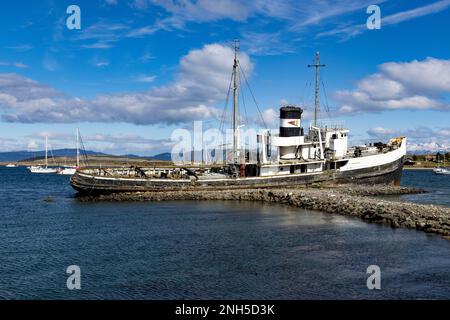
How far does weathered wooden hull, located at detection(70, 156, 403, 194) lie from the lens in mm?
49062

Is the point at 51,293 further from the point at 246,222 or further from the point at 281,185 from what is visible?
the point at 281,185

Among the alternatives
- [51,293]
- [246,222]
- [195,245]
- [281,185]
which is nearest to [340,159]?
[281,185]

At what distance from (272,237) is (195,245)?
515cm

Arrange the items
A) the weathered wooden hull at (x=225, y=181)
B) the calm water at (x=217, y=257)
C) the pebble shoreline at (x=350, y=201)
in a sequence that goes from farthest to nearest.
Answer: the weathered wooden hull at (x=225, y=181) → the pebble shoreline at (x=350, y=201) → the calm water at (x=217, y=257)

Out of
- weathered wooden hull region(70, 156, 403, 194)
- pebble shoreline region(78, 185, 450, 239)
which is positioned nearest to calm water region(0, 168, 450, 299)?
pebble shoreline region(78, 185, 450, 239)

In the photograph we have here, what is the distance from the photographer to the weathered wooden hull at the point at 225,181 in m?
49.1

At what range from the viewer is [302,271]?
19.7m

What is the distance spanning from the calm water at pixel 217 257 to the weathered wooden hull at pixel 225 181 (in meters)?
12.0

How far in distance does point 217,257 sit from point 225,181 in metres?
28.9

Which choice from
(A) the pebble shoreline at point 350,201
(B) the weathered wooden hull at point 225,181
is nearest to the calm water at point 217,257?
(A) the pebble shoreline at point 350,201

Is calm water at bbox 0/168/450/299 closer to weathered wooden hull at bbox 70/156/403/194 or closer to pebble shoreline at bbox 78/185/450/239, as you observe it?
pebble shoreline at bbox 78/185/450/239

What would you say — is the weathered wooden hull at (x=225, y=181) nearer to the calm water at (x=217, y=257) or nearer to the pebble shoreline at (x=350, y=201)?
the pebble shoreline at (x=350, y=201)

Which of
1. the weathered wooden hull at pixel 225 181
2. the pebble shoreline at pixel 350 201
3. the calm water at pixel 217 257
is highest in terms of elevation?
the weathered wooden hull at pixel 225 181
